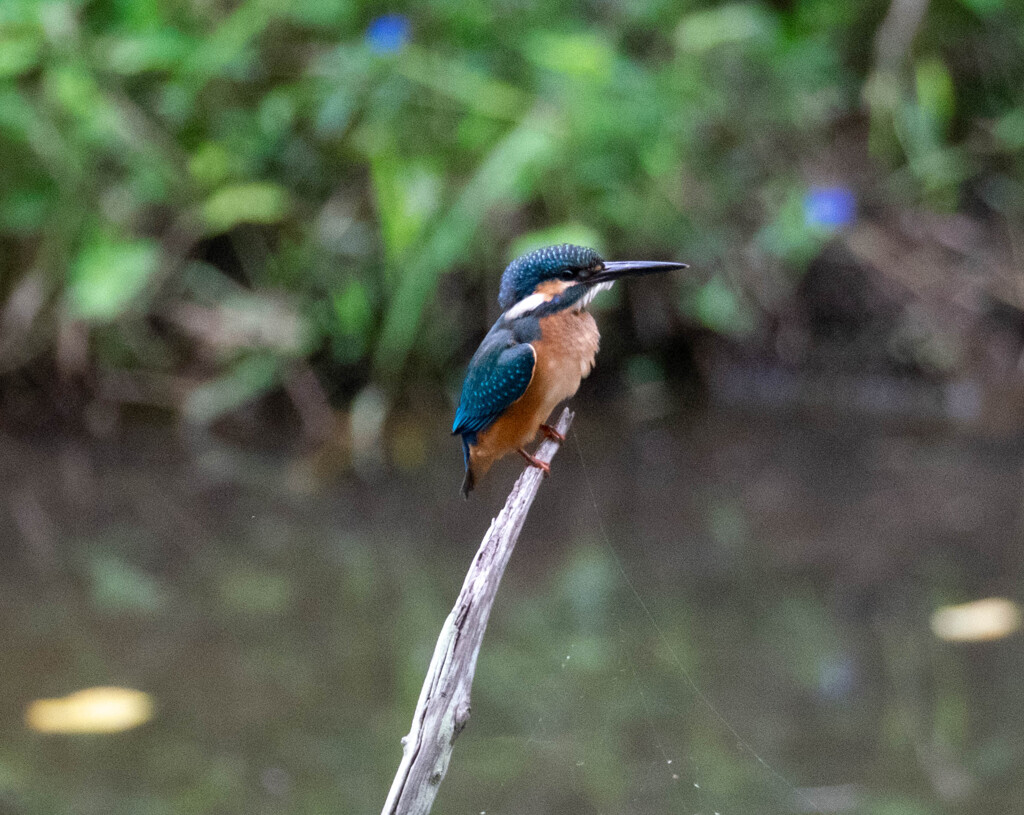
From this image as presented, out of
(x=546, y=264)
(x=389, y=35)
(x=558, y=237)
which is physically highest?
(x=389, y=35)

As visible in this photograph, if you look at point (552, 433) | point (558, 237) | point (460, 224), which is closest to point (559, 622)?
point (552, 433)

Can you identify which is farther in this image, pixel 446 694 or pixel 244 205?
pixel 244 205

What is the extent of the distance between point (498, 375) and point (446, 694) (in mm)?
362

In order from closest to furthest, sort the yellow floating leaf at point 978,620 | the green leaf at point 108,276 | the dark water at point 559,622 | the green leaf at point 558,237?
the dark water at point 559,622 → the yellow floating leaf at point 978,620 → the green leaf at point 558,237 → the green leaf at point 108,276

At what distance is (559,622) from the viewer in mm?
2484

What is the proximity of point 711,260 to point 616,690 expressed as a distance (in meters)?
2.03

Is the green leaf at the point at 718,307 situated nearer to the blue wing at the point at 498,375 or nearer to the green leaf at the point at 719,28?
the green leaf at the point at 719,28

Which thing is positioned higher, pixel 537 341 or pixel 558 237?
pixel 537 341

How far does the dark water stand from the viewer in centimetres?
196

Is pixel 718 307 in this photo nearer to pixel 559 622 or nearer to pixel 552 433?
pixel 559 622

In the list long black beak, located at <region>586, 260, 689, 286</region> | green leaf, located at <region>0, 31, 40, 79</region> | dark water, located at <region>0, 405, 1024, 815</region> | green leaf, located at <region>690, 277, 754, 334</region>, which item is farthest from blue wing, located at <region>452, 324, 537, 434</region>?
green leaf, located at <region>0, 31, 40, 79</region>

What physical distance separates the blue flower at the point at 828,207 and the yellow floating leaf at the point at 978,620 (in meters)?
1.71

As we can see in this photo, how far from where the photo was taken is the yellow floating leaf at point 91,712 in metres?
2.21

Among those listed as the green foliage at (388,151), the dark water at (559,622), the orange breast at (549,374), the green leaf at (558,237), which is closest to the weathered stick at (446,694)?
the orange breast at (549,374)
